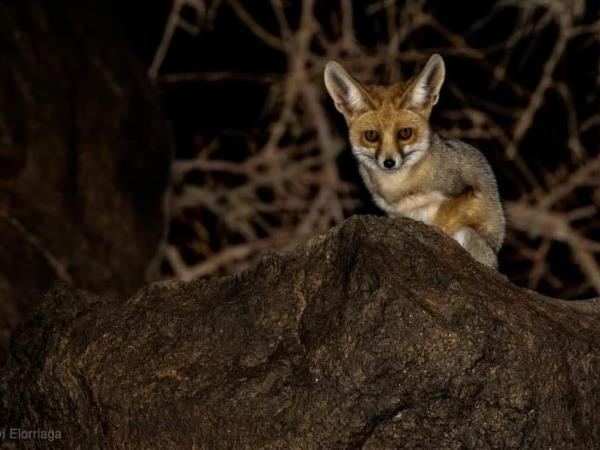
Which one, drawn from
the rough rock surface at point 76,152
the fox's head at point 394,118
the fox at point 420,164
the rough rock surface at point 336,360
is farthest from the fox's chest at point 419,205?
the rough rock surface at point 76,152

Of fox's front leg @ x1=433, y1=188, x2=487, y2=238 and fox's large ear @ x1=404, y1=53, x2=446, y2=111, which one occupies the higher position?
fox's large ear @ x1=404, y1=53, x2=446, y2=111

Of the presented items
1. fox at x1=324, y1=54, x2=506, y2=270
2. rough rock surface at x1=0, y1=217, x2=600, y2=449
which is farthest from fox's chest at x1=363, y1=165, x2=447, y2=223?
rough rock surface at x1=0, y1=217, x2=600, y2=449

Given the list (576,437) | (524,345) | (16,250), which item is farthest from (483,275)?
(16,250)

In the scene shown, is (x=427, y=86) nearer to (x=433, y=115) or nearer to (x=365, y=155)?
(x=365, y=155)

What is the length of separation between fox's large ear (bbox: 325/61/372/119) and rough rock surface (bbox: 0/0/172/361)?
2221 millimetres

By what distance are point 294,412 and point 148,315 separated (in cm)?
78

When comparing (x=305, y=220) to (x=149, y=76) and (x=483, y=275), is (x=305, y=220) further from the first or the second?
(x=483, y=275)

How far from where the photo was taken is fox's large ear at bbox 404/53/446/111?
191 inches

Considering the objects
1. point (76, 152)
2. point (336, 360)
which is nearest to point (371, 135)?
point (336, 360)

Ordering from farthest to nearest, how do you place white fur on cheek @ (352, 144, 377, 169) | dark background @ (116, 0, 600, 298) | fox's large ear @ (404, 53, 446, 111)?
dark background @ (116, 0, 600, 298) → white fur on cheek @ (352, 144, 377, 169) → fox's large ear @ (404, 53, 446, 111)

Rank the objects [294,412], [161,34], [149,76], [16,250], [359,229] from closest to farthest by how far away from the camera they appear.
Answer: [294,412] → [359,229] → [16,250] → [149,76] → [161,34]

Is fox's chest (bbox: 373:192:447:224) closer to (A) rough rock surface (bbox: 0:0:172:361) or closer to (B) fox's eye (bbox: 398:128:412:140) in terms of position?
(B) fox's eye (bbox: 398:128:412:140)

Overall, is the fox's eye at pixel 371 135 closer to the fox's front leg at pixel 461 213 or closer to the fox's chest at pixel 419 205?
the fox's chest at pixel 419 205

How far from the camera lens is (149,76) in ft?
26.5
